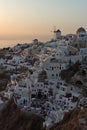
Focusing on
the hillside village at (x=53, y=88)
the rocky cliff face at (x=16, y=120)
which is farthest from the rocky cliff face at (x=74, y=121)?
the rocky cliff face at (x=16, y=120)

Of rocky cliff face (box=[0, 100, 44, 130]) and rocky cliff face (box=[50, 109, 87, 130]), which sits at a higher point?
rocky cliff face (box=[50, 109, 87, 130])

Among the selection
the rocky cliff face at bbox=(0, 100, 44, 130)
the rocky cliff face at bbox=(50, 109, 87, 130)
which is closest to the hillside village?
the rocky cliff face at bbox=(0, 100, 44, 130)

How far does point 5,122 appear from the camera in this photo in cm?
4016

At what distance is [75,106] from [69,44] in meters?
20.4

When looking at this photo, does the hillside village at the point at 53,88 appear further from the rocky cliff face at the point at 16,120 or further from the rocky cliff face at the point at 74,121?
the rocky cliff face at the point at 74,121

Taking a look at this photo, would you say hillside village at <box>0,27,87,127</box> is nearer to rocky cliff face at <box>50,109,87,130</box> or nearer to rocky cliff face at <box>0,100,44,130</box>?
rocky cliff face at <box>0,100,44,130</box>

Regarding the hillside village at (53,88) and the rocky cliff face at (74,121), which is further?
the hillside village at (53,88)

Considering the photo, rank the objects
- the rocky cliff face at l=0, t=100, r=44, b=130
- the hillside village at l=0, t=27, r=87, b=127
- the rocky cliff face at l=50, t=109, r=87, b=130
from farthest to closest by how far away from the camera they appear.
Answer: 1. the hillside village at l=0, t=27, r=87, b=127
2. the rocky cliff face at l=0, t=100, r=44, b=130
3. the rocky cliff face at l=50, t=109, r=87, b=130

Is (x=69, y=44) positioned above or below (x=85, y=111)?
above

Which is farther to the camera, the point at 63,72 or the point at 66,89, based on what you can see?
the point at 63,72

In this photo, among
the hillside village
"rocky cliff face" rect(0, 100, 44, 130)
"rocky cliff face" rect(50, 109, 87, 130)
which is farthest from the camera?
the hillside village

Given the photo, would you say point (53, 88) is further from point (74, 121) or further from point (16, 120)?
point (74, 121)

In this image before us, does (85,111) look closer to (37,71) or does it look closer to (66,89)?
(66,89)

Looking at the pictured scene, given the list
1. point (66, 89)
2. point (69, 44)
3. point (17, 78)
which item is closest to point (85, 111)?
point (66, 89)
